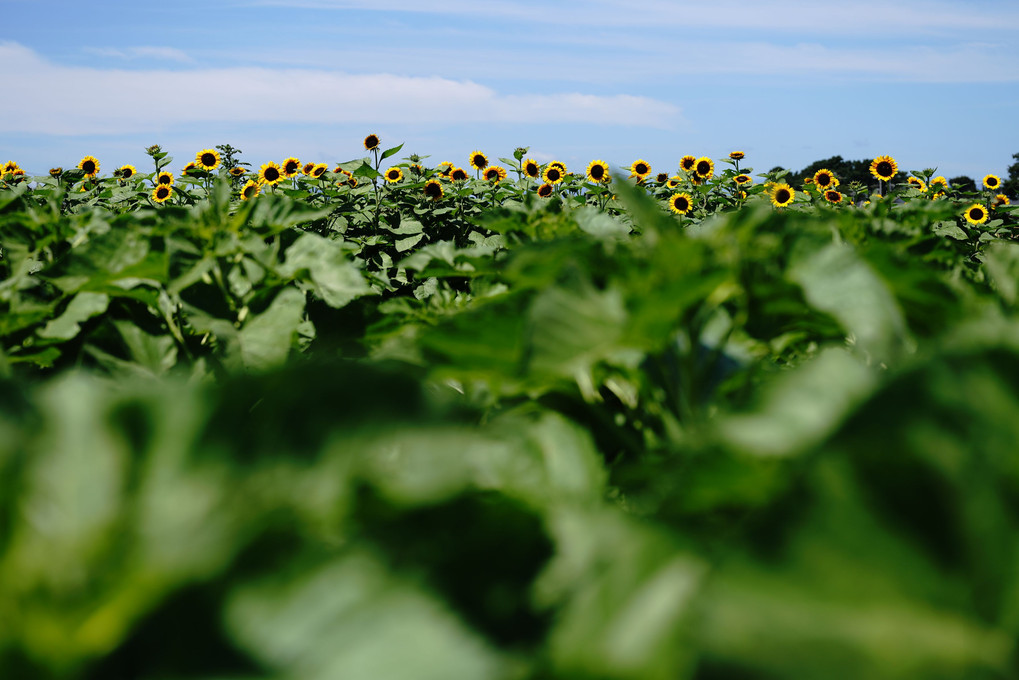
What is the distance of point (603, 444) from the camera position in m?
1.22

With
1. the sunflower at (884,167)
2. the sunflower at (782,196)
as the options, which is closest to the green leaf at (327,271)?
the sunflower at (782,196)

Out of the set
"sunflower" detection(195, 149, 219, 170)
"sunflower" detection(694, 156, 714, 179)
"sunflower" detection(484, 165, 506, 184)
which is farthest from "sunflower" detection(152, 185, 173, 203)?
"sunflower" detection(694, 156, 714, 179)

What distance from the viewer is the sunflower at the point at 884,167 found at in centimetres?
995

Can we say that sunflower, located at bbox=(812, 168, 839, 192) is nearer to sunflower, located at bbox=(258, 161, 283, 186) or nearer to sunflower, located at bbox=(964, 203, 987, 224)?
sunflower, located at bbox=(964, 203, 987, 224)

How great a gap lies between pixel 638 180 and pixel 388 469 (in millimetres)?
A: 9408

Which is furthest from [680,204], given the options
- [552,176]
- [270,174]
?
[270,174]

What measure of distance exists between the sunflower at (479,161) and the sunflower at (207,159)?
9.93 ft

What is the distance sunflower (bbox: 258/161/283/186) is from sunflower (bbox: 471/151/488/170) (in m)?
2.38

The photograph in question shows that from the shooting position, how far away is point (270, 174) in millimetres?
8172

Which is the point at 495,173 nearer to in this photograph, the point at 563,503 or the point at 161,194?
the point at 161,194

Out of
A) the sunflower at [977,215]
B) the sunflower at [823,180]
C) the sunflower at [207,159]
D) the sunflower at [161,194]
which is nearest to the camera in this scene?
the sunflower at [161,194]

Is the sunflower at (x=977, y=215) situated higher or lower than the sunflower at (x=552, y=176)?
lower

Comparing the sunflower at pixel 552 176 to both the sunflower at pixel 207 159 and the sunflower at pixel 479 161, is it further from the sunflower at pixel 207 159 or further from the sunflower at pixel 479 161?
the sunflower at pixel 207 159

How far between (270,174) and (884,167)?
784 cm
